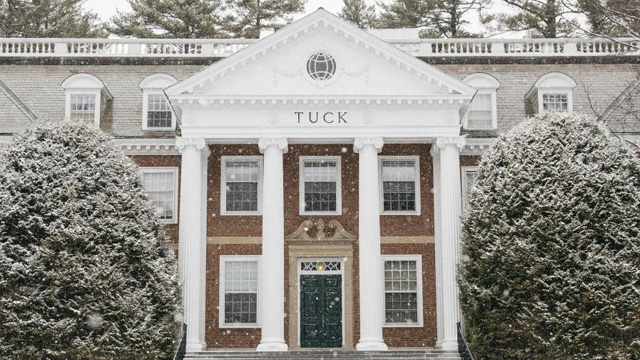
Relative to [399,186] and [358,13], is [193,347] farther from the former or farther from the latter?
[358,13]

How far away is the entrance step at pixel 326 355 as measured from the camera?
2555cm

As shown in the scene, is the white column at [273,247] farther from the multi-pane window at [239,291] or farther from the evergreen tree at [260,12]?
the evergreen tree at [260,12]

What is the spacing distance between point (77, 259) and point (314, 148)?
9.13 m

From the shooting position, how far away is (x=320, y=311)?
96.0 ft

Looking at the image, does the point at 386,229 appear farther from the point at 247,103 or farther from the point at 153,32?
the point at 153,32

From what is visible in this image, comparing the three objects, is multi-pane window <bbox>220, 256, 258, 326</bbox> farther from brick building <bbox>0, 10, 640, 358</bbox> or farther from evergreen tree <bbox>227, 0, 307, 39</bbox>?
evergreen tree <bbox>227, 0, 307, 39</bbox>

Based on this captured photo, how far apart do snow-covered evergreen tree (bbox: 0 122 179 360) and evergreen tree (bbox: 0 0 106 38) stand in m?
21.9

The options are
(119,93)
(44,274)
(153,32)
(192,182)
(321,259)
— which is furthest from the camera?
(153,32)

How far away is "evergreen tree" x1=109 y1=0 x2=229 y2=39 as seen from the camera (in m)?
45.7

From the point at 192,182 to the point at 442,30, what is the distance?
23.3m

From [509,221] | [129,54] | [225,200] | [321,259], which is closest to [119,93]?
[129,54]

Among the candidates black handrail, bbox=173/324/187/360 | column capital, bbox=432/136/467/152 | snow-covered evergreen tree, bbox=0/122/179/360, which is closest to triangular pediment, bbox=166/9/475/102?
column capital, bbox=432/136/467/152

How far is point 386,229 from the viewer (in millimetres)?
29688

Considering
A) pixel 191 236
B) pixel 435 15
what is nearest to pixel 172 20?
pixel 435 15
